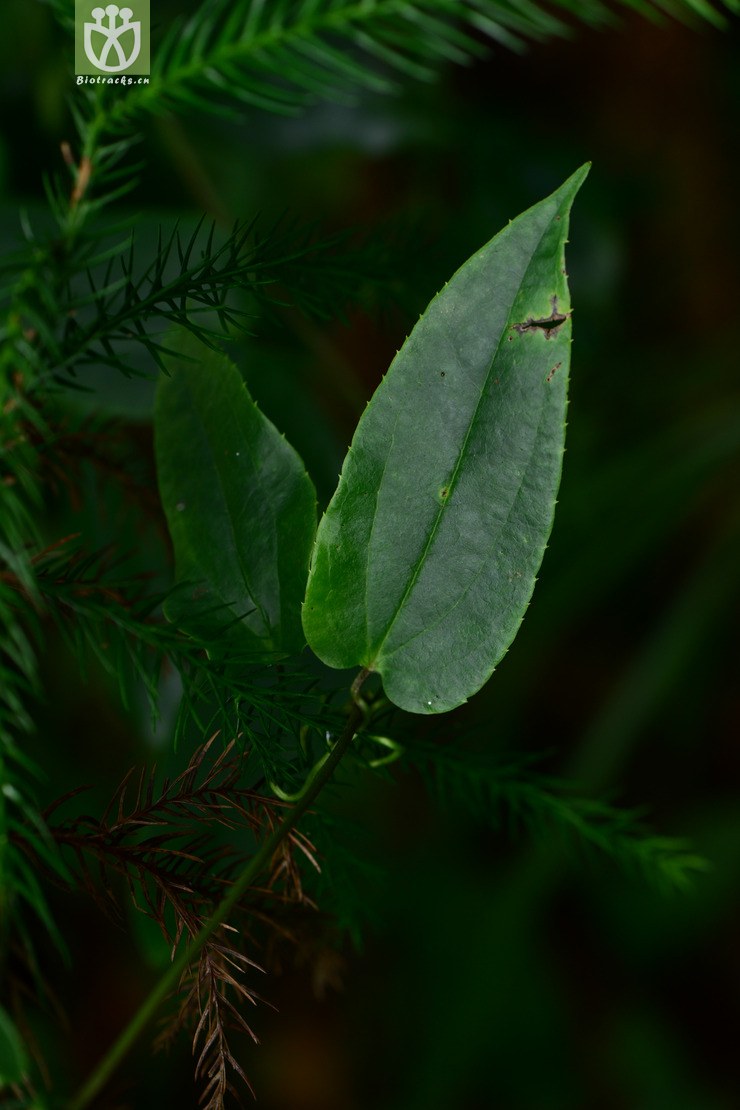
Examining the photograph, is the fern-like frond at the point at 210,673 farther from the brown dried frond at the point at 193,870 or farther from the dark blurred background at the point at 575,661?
the dark blurred background at the point at 575,661

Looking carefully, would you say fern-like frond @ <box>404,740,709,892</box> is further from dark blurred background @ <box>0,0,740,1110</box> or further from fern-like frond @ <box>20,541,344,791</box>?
dark blurred background @ <box>0,0,740,1110</box>

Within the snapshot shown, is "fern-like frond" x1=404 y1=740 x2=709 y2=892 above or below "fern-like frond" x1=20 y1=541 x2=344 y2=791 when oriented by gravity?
below

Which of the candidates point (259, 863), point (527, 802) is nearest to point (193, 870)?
point (259, 863)

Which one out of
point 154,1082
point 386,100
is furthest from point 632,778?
point 386,100

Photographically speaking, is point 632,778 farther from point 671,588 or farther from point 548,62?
point 548,62

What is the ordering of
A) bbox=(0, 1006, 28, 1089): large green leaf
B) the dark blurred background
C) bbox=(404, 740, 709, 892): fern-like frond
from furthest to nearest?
1. the dark blurred background
2. bbox=(404, 740, 709, 892): fern-like frond
3. bbox=(0, 1006, 28, 1089): large green leaf

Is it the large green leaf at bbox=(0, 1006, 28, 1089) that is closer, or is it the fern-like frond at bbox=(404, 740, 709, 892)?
the large green leaf at bbox=(0, 1006, 28, 1089)

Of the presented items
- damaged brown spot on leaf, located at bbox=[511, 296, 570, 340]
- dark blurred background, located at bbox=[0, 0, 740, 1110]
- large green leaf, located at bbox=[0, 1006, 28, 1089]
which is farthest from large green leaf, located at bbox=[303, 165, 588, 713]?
dark blurred background, located at bbox=[0, 0, 740, 1110]

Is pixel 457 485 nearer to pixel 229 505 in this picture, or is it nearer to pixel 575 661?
pixel 229 505
